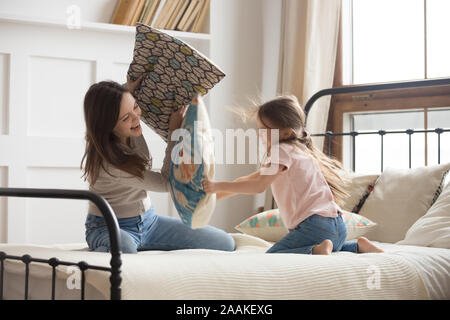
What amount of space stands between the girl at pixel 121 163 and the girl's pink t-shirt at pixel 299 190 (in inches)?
15.2

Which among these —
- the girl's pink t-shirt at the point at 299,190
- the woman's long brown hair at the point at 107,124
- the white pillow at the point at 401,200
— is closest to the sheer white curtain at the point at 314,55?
the white pillow at the point at 401,200

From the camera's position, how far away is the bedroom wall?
2.77 m

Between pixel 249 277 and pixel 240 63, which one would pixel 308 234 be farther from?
pixel 240 63

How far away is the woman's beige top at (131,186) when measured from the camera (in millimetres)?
1650

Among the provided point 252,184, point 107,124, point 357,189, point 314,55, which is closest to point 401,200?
point 357,189

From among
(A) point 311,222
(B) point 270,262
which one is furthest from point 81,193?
(A) point 311,222

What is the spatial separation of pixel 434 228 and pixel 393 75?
1.19 metres

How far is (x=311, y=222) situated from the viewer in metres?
1.81

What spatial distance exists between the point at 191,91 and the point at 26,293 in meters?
0.72

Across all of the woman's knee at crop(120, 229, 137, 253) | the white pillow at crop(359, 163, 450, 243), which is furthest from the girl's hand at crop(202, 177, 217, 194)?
the white pillow at crop(359, 163, 450, 243)

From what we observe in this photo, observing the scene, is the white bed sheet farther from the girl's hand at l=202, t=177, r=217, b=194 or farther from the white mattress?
the girl's hand at l=202, t=177, r=217, b=194

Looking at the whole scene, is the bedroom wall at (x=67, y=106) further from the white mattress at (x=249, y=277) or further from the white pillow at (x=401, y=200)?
the white mattress at (x=249, y=277)

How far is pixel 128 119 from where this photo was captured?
169cm
